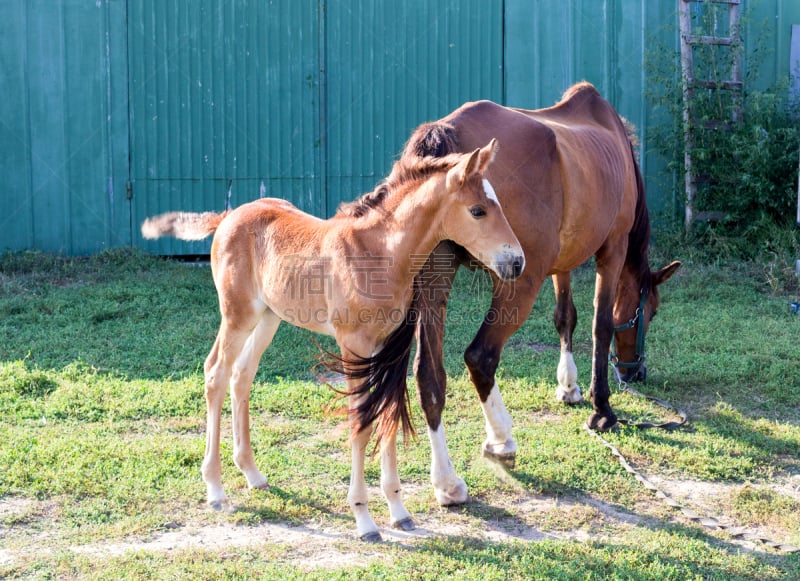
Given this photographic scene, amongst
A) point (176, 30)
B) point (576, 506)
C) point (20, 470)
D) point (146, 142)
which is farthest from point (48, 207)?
point (576, 506)

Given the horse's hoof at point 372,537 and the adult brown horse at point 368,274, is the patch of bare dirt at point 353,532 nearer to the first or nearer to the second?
the horse's hoof at point 372,537

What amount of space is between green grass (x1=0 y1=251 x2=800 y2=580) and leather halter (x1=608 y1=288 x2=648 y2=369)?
0.81ft

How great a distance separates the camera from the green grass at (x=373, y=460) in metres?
3.88

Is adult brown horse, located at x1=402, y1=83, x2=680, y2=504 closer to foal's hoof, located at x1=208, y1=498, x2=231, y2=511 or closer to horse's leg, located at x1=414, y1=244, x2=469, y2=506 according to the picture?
horse's leg, located at x1=414, y1=244, x2=469, y2=506

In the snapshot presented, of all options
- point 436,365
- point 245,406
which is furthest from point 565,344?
point 245,406

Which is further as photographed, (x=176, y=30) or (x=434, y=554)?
(x=176, y=30)

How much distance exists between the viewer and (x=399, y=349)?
415cm

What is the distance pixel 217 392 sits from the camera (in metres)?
4.60

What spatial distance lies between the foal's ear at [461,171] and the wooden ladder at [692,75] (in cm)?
759

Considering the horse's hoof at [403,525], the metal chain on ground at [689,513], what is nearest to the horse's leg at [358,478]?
the horse's hoof at [403,525]

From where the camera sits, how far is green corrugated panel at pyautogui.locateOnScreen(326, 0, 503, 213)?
1059 centimetres

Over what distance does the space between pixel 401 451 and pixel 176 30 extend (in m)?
6.99

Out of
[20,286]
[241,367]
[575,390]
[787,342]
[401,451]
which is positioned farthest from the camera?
[20,286]

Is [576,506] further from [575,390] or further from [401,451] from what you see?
[575,390]
